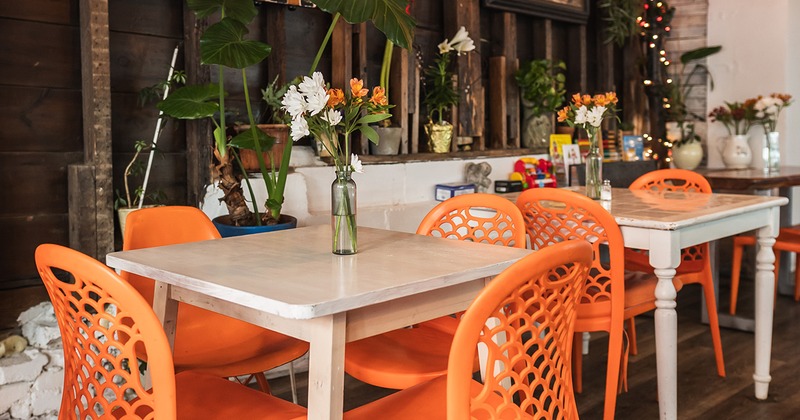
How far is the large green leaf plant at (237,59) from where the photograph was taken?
117 inches

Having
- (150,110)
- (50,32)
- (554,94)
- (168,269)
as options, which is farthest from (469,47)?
(168,269)

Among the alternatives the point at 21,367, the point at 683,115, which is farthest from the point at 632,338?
the point at 683,115

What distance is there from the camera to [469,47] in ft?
14.4

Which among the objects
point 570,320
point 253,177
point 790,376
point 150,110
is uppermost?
point 150,110

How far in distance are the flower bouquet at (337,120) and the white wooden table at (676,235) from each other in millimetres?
1115

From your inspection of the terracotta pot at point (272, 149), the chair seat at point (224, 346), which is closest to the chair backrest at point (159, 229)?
the chair seat at point (224, 346)

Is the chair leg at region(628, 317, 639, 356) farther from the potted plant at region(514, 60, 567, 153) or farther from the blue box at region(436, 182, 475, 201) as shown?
the potted plant at region(514, 60, 567, 153)

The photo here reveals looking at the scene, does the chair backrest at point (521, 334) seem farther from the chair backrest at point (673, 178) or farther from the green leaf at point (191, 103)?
the chair backrest at point (673, 178)

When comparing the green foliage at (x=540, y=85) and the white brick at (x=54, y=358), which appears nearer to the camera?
the white brick at (x=54, y=358)

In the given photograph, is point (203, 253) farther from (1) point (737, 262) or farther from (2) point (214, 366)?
(1) point (737, 262)

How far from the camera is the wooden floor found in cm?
300

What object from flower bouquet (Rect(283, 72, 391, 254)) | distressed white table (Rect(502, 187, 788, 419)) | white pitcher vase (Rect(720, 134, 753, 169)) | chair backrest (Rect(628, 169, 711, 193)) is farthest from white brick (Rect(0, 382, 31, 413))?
white pitcher vase (Rect(720, 134, 753, 169))

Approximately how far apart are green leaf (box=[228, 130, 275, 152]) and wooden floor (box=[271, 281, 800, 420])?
1.02m

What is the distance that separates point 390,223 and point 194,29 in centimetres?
134
